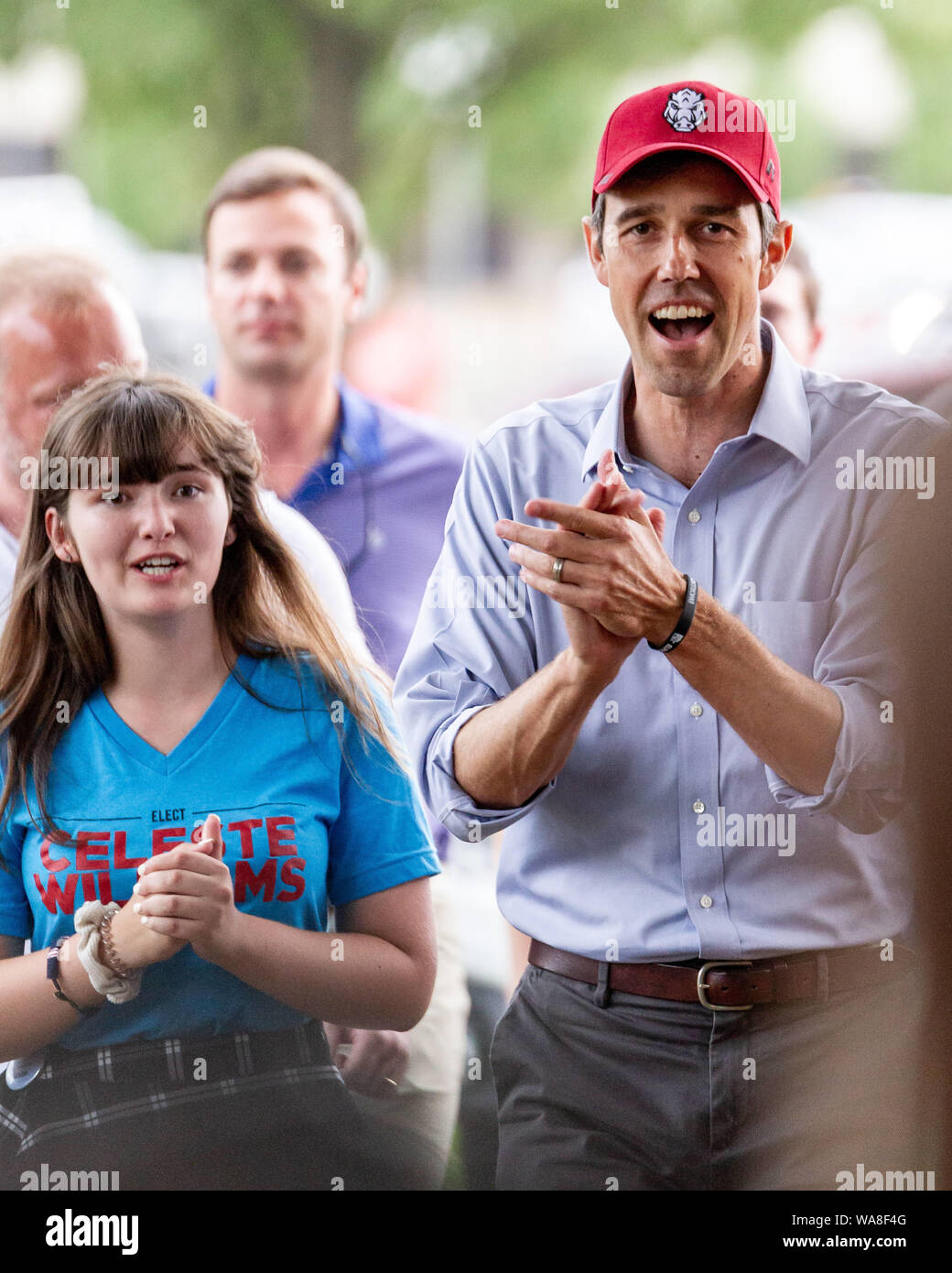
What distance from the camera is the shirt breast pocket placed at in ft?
7.18

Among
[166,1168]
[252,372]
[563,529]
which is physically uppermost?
[252,372]

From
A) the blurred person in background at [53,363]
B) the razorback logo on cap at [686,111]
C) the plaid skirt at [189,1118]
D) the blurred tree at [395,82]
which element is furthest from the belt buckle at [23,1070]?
the razorback logo on cap at [686,111]

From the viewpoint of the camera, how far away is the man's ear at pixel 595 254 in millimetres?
2176

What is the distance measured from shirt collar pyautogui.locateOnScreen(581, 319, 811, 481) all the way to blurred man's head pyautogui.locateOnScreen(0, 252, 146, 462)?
87 centimetres

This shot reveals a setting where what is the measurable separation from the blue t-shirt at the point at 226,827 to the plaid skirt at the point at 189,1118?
0.16 ft

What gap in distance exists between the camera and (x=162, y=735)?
234 centimetres

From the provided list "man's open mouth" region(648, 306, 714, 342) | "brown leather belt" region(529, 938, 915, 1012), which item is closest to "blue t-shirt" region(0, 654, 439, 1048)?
"brown leather belt" region(529, 938, 915, 1012)

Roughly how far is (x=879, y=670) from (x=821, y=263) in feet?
3.17

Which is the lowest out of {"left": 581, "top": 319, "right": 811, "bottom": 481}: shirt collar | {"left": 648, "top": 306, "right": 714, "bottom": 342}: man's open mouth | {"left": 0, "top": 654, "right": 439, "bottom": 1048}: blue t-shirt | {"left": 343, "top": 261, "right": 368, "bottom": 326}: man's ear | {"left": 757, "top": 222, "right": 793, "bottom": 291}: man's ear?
{"left": 0, "top": 654, "right": 439, "bottom": 1048}: blue t-shirt

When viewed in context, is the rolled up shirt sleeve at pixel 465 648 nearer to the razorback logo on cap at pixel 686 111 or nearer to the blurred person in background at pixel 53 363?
the blurred person in background at pixel 53 363

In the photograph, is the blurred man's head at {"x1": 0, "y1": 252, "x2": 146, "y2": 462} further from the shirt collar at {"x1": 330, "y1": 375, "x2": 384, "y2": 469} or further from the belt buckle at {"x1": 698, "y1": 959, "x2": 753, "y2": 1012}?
the belt buckle at {"x1": 698, "y1": 959, "x2": 753, "y2": 1012}

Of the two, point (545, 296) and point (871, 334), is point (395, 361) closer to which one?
point (545, 296)

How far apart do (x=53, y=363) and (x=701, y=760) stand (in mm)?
1395
